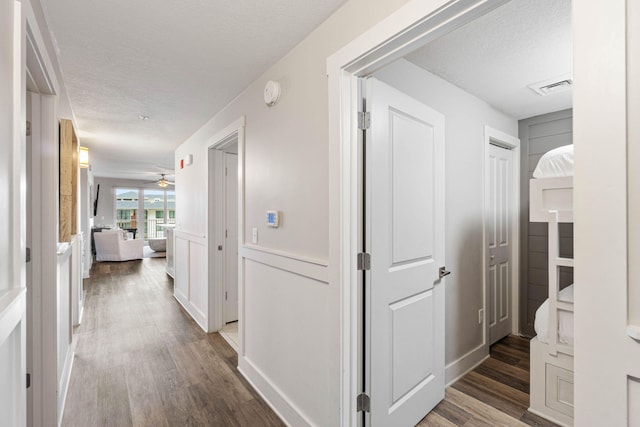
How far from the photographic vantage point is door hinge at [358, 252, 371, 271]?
151 cm

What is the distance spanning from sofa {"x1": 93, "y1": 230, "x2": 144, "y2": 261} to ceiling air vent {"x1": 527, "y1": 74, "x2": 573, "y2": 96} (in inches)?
338

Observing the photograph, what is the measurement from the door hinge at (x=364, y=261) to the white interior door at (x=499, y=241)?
1.69 m

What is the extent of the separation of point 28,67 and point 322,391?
2177mm

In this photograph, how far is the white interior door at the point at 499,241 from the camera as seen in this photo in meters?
2.84

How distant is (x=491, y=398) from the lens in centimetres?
214

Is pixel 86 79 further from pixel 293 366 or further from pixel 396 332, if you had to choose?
pixel 396 332

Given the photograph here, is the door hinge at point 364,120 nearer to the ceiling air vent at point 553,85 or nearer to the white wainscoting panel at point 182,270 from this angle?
the ceiling air vent at point 553,85

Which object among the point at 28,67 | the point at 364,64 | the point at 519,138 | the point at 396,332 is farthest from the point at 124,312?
the point at 519,138

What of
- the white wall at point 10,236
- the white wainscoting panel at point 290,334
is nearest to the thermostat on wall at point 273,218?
the white wainscoting panel at point 290,334

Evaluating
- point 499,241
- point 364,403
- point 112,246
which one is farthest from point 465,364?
point 112,246

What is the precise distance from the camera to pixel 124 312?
12.8 feet

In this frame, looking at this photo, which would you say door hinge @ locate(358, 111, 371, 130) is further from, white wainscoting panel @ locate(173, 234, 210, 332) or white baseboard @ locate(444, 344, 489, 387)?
white wainscoting panel @ locate(173, 234, 210, 332)

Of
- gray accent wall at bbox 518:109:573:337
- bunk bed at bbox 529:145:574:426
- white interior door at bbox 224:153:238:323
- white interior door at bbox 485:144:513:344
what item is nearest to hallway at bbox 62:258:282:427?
white interior door at bbox 224:153:238:323

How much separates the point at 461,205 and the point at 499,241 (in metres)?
0.92
